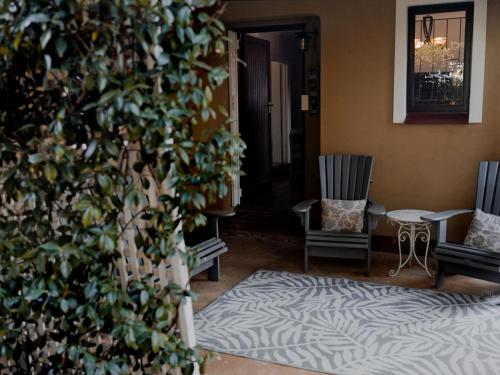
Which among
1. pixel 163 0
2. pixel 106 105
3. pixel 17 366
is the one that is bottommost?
pixel 17 366

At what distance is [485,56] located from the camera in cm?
480

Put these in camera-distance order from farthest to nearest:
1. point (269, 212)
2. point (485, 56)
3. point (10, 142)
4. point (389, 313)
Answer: point (269, 212) → point (485, 56) → point (389, 313) → point (10, 142)

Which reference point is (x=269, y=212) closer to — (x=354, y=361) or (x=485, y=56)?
(x=485, y=56)

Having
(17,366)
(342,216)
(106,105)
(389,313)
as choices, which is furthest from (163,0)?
(342,216)

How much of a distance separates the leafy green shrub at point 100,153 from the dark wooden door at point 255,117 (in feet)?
15.6

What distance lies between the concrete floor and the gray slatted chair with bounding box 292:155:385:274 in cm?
19

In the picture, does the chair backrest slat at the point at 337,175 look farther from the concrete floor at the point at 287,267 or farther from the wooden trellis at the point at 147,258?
the wooden trellis at the point at 147,258

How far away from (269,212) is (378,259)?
168cm

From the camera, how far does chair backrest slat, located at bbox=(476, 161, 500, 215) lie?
4.43 metres

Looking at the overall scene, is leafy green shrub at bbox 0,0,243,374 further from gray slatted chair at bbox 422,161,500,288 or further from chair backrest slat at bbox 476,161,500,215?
chair backrest slat at bbox 476,161,500,215

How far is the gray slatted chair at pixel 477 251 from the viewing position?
394cm

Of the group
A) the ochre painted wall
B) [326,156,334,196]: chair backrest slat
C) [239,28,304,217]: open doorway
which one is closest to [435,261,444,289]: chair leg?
the ochre painted wall

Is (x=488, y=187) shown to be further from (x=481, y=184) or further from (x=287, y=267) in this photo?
(x=287, y=267)

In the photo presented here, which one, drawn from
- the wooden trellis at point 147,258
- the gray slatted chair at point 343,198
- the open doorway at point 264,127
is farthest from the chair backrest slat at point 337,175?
the wooden trellis at point 147,258
